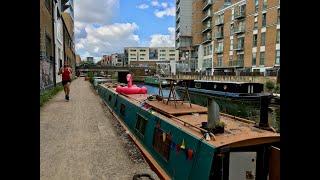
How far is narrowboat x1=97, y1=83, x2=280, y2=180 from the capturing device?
5066mm

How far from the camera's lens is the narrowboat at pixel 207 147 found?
199 inches

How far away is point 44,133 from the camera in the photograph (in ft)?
33.1

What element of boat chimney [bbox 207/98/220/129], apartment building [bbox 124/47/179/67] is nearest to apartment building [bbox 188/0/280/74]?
boat chimney [bbox 207/98/220/129]

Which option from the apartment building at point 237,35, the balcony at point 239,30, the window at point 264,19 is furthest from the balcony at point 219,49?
the window at point 264,19

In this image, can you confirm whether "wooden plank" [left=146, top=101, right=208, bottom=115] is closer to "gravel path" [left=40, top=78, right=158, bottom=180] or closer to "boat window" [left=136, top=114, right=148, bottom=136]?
"boat window" [left=136, top=114, right=148, bottom=136]

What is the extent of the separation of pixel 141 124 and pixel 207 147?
188 inches

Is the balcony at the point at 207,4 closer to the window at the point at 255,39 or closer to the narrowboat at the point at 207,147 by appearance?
the window at the point at 255,39

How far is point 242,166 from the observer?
506cm

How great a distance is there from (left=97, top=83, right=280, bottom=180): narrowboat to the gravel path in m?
0.48

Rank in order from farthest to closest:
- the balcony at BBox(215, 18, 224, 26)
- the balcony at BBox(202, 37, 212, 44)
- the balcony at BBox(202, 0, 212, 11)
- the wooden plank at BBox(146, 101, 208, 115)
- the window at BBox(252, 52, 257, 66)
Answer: the balcony at BBox(202, 0, 212, 11) → the balcony at BBox(202, 37, 212, 44) → the balcony at BBox(215, 18, 224, 26) → the window at BBox(252, 52, 257, 66) → the wooden plank at BBox(146, 101, 208, 115)

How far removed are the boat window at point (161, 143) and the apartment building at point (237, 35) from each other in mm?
28171
